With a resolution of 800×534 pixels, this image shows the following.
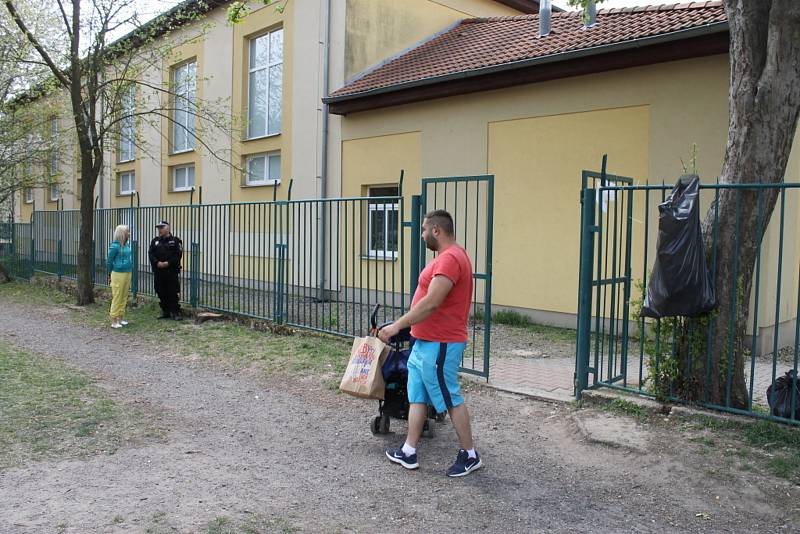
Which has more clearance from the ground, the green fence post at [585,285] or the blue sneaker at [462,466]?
the green fence post at [585,285]

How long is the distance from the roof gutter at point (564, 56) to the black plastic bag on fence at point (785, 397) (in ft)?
17.0

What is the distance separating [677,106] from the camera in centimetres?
933

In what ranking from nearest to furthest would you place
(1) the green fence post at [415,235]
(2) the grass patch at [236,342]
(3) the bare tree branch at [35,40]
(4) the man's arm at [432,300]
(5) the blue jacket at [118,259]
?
(4) the man's arm at [432,300], (1) the green fence post at [415,235], (2) the grass patch at [236,342], (5) the blue jacket at [118,259], (3) the bare tree branch at [35,40]

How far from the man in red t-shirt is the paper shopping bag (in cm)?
27

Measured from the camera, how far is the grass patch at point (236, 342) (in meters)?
8.00

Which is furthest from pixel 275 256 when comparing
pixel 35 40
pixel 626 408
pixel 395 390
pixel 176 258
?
pixel 35 40

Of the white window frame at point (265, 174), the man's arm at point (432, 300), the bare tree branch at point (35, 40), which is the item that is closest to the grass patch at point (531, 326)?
the man's arm at point (432, 300)

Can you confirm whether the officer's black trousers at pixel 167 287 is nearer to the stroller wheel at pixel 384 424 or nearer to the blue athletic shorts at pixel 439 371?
the stroller wheel at pixel 384 424

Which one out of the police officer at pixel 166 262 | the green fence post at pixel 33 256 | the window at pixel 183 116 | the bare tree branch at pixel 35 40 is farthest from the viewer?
the window at pixel 183 116

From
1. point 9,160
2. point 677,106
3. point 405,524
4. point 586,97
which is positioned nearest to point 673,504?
point 405,524

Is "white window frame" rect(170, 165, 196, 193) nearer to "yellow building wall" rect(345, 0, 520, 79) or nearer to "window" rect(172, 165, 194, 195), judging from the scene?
"window" rect(172, 165, 194, 195)

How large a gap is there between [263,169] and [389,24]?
4732 mm

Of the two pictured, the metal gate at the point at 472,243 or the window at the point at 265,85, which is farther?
the window at the point at 265,85

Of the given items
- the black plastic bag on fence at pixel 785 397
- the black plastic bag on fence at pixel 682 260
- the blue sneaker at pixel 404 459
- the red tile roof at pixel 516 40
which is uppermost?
the red tile roof at pixel 516 40
